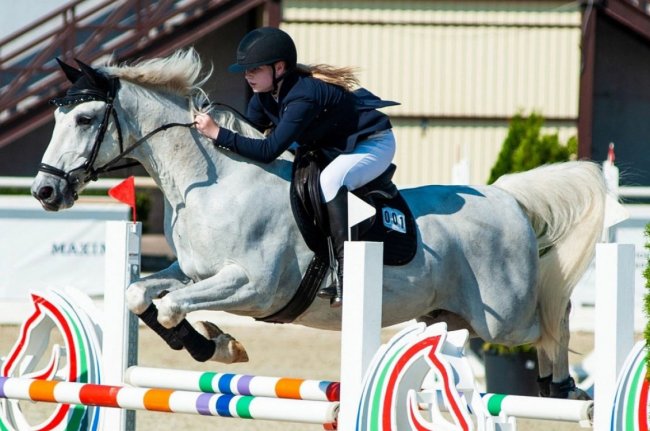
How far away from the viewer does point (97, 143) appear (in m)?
4.09

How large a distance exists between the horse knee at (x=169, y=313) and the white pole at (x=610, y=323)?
1.37 metres

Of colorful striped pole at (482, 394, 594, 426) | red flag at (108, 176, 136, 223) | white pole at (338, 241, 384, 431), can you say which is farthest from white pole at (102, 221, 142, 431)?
colorful striped pole at (482, 394, 594, 426)

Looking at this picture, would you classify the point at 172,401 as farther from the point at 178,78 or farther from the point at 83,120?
the point at 178,78

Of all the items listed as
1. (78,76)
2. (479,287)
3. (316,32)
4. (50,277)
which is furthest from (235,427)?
(316,32)

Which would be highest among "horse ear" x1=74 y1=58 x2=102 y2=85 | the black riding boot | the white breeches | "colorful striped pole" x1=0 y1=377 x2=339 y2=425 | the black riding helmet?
the black riding helmet

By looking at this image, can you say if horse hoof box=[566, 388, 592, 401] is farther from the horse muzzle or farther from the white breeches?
the horse muzzle

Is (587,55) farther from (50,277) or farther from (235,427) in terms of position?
(235,427)

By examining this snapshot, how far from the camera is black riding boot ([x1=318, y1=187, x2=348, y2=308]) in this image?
4.06m

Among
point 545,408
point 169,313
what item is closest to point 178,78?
point 169,313

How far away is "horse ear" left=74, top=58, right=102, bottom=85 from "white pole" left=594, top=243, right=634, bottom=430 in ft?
6.08

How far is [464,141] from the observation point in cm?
1358

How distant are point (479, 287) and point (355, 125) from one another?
80cm

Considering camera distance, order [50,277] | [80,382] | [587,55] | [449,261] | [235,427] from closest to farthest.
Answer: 1. [80,382]
2. [449,261]
3. [235,427]
4. [50,277]
5. [587,55]

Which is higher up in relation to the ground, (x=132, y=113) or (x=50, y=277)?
(x=132, y=113)
